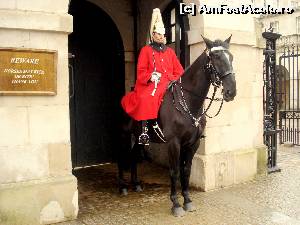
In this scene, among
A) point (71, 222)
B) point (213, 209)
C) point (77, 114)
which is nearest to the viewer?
point (71, 222)

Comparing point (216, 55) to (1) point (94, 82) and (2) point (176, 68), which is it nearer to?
(2) point (176, 68)

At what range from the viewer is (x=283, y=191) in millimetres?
6105

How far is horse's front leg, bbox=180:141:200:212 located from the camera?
531 centimetres

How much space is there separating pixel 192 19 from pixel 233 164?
2663mm

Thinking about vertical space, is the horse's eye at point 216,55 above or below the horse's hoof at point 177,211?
above

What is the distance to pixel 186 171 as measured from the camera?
5418mm

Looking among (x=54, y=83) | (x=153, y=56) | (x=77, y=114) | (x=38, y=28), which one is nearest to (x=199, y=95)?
(x=153, y=56)

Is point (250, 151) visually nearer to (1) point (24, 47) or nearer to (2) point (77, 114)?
(2) point (77, 114)

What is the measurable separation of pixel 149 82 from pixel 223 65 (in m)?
1.28

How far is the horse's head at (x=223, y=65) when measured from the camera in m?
4.57

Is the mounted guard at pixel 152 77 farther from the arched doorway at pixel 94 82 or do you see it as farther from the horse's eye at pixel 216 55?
the arched doorway at pixel 94 82

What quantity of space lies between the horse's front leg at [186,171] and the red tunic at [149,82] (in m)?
0.76

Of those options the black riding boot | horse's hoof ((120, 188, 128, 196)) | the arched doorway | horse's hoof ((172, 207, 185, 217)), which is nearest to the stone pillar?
the black riding boot

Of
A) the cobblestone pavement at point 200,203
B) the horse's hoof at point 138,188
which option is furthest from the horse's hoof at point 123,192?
the horse's hoof at point 138,188
